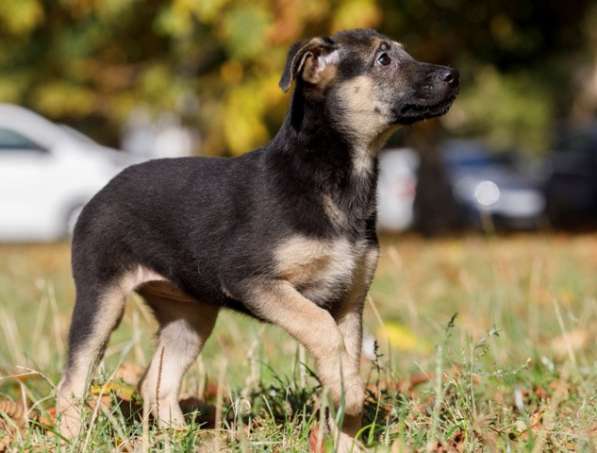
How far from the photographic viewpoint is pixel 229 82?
15.7 meters

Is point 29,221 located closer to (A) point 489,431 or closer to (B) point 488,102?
(A) point 489,431

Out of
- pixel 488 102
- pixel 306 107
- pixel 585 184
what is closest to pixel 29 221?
pixel 585 184

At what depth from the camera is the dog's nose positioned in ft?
16.6

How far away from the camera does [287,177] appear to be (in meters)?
4.86

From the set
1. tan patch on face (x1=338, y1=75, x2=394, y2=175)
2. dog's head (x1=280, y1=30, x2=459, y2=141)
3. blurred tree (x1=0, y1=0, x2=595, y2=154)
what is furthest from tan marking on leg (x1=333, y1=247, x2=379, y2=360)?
blurred tree (x1=0, y1=0, x2=595, y2=154)

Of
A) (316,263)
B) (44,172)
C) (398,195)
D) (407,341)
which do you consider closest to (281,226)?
(316,263)

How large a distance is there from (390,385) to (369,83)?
58.5 inches

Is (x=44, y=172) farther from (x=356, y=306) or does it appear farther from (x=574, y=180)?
(x=356, y=306)

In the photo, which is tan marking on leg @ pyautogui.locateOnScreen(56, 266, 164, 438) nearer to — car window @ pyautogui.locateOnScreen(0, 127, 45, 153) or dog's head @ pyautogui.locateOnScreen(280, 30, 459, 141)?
dog's head @ pyautogui.locateOnScreen(280, 30, 459, 141)

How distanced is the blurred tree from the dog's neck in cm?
821

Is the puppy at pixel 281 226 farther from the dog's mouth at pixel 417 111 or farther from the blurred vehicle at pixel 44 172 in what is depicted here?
the blurred vehicle at pixel 44 172

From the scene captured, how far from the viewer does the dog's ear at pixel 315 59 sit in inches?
199

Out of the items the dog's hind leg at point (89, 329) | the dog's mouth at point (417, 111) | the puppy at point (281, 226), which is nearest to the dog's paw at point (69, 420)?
the puppy at point (281, 226)

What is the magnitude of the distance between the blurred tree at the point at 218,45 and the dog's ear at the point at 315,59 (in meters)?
7.98
